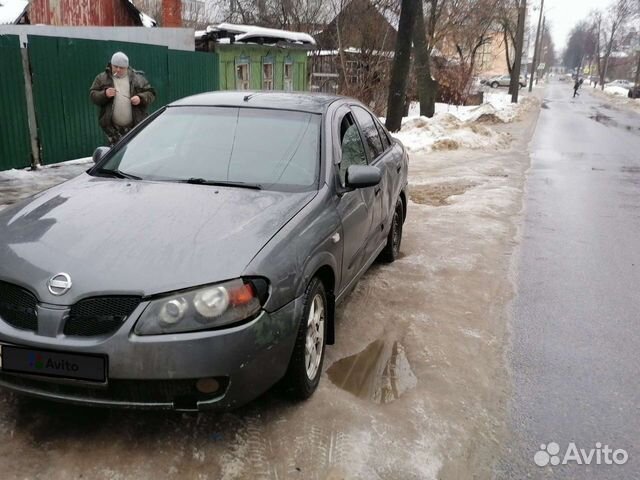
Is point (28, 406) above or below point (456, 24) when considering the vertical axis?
below

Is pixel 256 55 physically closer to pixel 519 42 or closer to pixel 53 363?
pixel 53 363

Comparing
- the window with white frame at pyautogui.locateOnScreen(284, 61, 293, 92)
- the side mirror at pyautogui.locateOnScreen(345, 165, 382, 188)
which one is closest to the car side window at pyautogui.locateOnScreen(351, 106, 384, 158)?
the side mirror at pyautogui.locateOnScreen(345, 165, 382, 188)

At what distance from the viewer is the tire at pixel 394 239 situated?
18.3 ft

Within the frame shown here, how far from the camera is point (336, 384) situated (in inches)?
135

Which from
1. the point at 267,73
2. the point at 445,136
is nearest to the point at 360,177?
the point at 445,136

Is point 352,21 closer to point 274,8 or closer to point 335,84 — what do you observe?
point 335,84

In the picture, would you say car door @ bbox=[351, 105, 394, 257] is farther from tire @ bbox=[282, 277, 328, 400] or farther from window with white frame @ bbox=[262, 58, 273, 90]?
window with white frame @ bbox=[262, 58, 273, 90]

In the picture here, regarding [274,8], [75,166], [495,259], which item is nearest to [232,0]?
[274,8]

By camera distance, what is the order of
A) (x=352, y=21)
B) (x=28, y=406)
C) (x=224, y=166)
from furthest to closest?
(x=352, y=21) < (x=224, y=166) < (x=28, y=406)

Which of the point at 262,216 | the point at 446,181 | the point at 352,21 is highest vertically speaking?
the point at 352,21

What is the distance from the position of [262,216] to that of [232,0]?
3128 centimetres

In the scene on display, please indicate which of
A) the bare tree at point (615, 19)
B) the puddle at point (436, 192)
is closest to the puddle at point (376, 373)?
the puddle at point (436, 192)

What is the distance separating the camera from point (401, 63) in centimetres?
1532

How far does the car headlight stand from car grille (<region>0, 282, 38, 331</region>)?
1.57 ft
